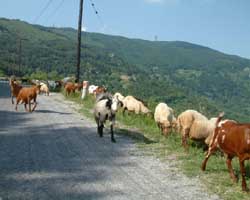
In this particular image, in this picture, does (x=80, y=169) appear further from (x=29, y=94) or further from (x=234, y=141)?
(x=29, y=94)

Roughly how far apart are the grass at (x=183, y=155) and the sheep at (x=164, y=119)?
0.26 metres

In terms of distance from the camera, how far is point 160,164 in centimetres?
1020

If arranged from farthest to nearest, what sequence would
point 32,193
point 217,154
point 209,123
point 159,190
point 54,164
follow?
point 209,123 < point 217,154 < point 54,164 < point 159,190 < point 32,193

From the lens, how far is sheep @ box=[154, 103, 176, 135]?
15.5 m

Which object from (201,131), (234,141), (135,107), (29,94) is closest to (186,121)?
(201,131)

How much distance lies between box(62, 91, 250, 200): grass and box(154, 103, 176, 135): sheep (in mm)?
265

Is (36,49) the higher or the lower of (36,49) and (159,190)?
the higher

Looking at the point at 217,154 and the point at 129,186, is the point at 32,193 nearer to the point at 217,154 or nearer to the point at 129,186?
the point at 129,186

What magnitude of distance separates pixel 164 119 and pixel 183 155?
4.74 meters

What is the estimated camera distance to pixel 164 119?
15844mm

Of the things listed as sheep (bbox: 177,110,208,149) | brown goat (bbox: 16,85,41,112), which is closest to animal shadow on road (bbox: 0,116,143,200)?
sheep (bbox: 177,110,208,149)

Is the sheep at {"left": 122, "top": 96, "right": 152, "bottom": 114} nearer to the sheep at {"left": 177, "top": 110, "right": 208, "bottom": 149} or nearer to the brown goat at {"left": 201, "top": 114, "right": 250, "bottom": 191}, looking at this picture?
the sheep at {"left": 177, "top": 110, "right": 208, "bottom": 149}

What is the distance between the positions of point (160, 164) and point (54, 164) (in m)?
2.40

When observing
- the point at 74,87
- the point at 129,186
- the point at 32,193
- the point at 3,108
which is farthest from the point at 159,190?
the point at 74,87
